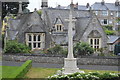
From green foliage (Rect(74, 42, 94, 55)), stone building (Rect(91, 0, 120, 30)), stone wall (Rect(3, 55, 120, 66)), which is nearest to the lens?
stone wall (Rect(3, 55, 120, 66))

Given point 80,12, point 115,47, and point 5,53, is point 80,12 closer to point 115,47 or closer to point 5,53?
point 115,47

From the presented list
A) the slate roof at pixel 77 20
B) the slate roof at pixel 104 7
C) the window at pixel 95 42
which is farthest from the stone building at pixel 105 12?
the window at pixel 95 42

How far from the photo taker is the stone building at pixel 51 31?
1478 inches

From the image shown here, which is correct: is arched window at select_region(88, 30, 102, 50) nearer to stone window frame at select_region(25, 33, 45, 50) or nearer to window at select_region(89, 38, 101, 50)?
window at select_region(89, 38, 101, 50)

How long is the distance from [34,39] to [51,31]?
2805mm

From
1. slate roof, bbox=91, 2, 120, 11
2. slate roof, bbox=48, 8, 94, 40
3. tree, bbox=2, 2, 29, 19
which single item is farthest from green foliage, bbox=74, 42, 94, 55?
slate roof, bbox=91, 2, 120, 11

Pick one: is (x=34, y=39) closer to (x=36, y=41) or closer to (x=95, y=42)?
(x=36, y=41)

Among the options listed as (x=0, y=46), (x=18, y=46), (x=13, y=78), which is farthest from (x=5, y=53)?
(x=13, y=78)

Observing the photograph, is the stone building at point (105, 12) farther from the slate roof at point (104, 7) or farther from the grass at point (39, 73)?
the grass at point (39, 73)

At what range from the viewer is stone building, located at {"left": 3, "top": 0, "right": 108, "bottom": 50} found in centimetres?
3753

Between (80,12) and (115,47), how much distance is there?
9149 mm

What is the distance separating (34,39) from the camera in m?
37.7

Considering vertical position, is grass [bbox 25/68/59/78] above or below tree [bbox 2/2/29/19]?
below

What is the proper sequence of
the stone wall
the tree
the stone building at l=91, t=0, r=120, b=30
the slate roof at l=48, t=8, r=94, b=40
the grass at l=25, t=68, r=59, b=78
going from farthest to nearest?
the stone building at l=91, t=0, r=120, b=30 → the tree → the slate roof at l=48, t=8, r=94, b=40 → the stone wall → the grass at l=25, t=68, r=59, b=78
